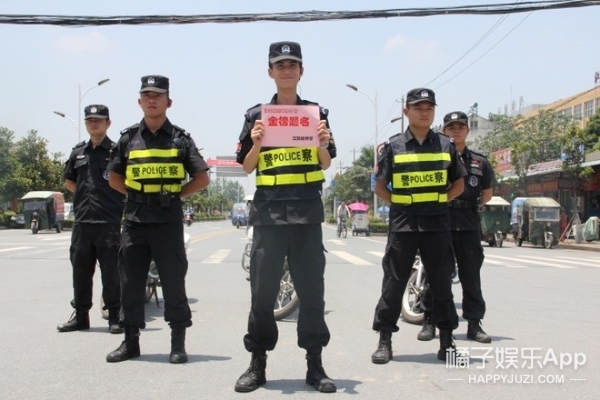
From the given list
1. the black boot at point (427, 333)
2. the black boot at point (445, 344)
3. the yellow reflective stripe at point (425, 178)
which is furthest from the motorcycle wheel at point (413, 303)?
the yellow reflective stripe at point (425, 178)

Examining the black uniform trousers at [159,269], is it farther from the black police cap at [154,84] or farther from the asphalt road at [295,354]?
the black police cap at [154,84]

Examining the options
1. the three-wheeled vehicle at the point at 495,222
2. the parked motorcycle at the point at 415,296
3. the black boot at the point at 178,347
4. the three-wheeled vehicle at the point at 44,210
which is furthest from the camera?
the three-wheeled vehicle at the point at 44,210

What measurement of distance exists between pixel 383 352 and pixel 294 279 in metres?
1.12

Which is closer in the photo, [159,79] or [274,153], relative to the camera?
[274,153]

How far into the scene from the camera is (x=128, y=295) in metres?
4.98

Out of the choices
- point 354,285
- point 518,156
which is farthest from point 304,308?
point 518,156

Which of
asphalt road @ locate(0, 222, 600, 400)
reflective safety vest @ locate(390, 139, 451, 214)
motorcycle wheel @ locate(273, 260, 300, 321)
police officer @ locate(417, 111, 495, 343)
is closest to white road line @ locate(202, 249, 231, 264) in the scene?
asphalt road @ locate(0, 222, 600, 400)

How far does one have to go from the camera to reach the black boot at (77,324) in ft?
20.4

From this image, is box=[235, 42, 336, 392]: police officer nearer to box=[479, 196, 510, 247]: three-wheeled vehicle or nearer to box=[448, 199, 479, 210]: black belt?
box=[448, 199, 479, 210]: black belt

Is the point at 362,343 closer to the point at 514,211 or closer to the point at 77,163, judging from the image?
the point at 77,163

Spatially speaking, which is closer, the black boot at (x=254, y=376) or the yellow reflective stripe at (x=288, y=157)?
the black boot at (x=254, y=376)

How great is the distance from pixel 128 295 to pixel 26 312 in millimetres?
3025

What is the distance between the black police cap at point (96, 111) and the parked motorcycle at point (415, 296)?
3.30 meters

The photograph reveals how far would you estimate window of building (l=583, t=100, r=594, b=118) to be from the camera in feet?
180
